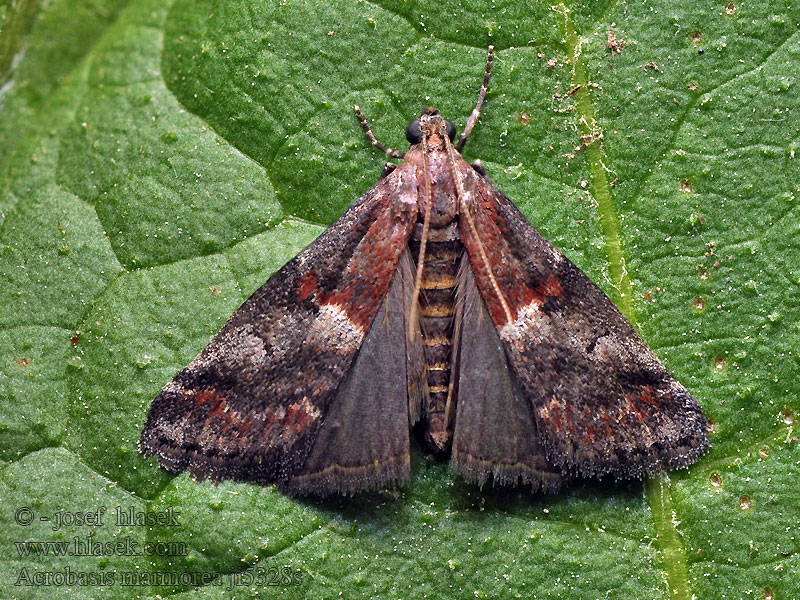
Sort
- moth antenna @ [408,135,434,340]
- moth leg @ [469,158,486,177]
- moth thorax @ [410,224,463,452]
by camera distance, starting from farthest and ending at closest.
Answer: moth leg @ [469,158,486,177] < moth thorax @ [410,224,463,452] < moth antenna @ [408,135,434,340]

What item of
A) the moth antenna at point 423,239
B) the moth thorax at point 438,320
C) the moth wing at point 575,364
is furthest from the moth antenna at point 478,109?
the moth thorax at point 438,320

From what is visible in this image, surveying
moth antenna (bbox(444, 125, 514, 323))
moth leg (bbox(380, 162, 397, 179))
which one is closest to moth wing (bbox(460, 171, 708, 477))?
moth antenna (bbox(444, 125, 514, 323))

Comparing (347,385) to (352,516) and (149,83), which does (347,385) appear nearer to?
(352,516)

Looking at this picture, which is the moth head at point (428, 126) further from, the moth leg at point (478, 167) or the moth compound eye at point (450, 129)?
the moth leg at point (478, 167)

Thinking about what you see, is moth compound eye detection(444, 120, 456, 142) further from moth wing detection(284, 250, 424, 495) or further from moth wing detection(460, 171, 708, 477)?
moth wing detection(284, 250, 424, 495)

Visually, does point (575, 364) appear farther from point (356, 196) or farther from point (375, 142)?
point (375, 142)

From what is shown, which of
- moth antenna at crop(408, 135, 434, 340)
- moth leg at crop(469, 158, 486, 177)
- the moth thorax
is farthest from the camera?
moth leg at crop(469, 158, 486, 177)

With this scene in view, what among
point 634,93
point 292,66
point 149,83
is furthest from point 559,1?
point 149,83
